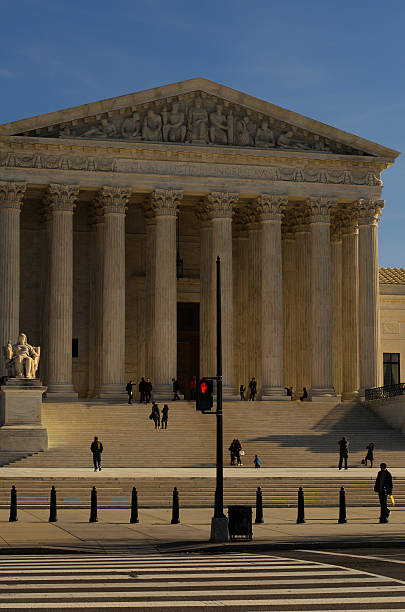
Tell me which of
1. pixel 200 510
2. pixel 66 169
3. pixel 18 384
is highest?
pixel 66 169

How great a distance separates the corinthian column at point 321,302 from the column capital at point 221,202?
507cm

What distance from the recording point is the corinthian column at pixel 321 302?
6531cm

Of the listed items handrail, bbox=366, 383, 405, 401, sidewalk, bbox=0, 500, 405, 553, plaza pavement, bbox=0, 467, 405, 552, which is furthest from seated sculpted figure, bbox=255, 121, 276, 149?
sidewalk, bbox=0, 500, 405, 553

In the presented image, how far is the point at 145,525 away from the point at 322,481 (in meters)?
11.7

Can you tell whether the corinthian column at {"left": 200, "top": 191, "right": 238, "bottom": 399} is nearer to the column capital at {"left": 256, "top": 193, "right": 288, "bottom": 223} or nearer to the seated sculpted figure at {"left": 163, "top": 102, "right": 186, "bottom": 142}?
the column capital at {"left": 256, "top": 193, "right": 288, "bottom": 223}

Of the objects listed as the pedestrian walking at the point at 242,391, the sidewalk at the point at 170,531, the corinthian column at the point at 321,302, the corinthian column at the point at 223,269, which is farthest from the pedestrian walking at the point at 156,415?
the sidewalk at the point at 170,531

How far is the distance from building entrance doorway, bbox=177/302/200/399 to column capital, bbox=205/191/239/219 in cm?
923

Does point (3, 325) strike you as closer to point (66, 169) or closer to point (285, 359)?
point (66, 169)

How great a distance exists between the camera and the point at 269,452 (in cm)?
5231

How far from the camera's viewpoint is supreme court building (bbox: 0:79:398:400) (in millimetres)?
62281

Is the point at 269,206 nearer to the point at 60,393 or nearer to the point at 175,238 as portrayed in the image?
the point at 175,238

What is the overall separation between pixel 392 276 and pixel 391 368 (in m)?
7.41

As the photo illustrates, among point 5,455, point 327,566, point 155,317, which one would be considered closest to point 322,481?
point 5,455

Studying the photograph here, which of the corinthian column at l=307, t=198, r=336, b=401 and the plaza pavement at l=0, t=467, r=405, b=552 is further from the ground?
the corinthian column at l=307, t=198, r=336, b=401
